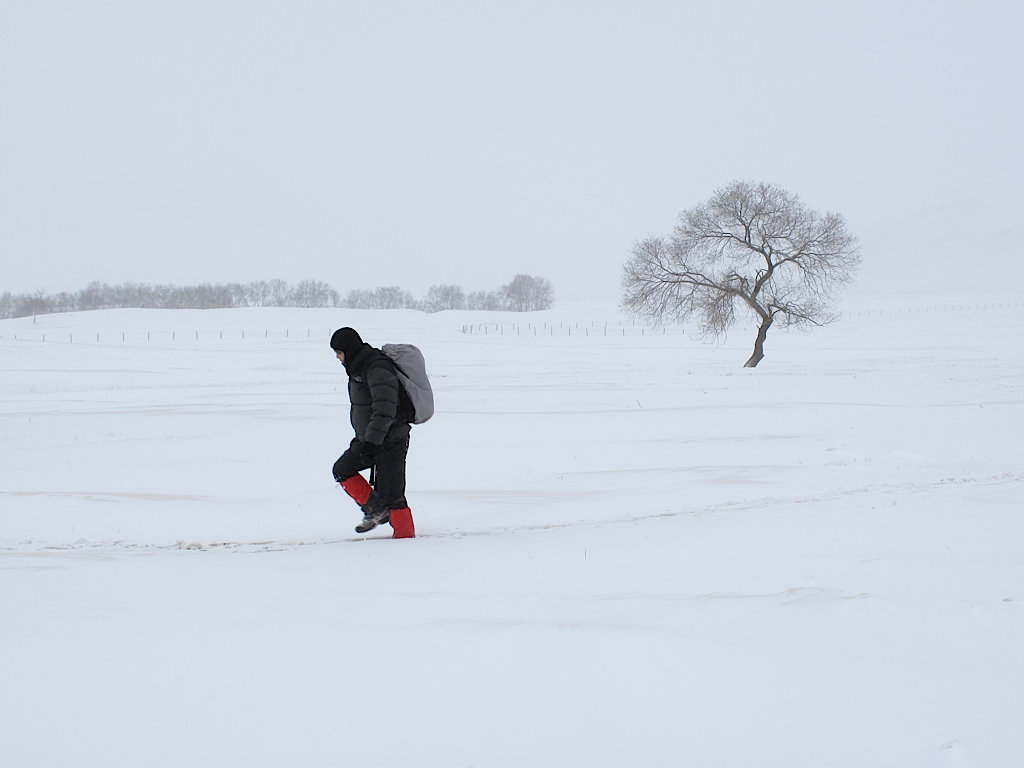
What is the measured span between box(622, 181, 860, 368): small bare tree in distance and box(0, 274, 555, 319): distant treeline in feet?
359

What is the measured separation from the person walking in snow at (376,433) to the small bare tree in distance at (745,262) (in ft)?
86.3

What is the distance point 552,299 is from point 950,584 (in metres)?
145

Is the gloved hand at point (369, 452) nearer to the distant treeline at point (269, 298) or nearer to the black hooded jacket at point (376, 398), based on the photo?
the black hooded jacket at point (376, 398)

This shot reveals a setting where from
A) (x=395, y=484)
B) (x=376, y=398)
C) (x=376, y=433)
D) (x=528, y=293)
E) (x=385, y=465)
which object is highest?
(x=528, y=293)

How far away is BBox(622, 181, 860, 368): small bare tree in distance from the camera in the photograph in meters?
30.4

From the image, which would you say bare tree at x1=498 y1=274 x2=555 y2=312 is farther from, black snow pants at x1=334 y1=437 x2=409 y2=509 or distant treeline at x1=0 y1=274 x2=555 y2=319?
black snow pants at x1=334 y1=437 x2=409 y2=509

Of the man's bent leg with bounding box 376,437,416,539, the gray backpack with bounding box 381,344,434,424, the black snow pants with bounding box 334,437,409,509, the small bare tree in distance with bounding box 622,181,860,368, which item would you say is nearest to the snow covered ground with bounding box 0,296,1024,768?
the man's bent leg with bounding box 376,437,416,539

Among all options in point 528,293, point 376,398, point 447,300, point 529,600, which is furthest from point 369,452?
point 447,300

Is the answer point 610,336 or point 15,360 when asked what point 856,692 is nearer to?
point 15,360

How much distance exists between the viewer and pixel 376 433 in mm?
6066

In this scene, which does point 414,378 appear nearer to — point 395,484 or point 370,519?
point 395,484

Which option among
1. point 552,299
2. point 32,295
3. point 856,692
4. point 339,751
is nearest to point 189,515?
point 339,751

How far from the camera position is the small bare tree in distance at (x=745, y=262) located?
3041 cm

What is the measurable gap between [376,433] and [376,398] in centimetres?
29
